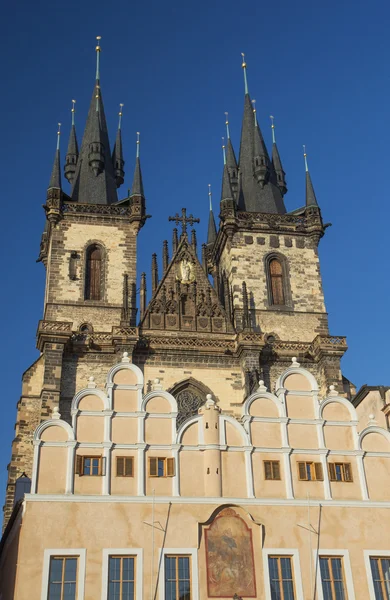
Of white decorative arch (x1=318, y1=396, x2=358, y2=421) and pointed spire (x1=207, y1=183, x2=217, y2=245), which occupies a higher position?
pointed spire (x1=207, y1=183, x2=217, y2=245)

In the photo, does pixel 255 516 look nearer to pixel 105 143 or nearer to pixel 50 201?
pixel 50 201

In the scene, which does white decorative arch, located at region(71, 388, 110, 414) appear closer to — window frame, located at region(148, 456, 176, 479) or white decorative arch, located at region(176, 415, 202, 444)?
window frame, located at region(148, 456, 176, 479)

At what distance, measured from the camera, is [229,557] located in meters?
17.1

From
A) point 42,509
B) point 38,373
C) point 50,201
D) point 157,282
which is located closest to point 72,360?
point 38,373

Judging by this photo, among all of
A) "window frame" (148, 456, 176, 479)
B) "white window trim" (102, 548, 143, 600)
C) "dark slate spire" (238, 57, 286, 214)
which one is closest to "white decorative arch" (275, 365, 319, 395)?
"window frame" (148, 456, 176, 479)

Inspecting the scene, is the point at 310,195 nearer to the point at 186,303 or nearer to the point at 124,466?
the point at 186,303

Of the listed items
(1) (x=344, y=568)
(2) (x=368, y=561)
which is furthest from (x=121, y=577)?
(2) (x=368, y=561)

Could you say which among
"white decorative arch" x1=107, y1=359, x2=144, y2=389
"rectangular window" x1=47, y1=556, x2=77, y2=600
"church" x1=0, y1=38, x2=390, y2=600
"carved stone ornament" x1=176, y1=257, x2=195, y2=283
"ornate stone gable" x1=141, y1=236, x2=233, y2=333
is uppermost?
"carved stone ornament" x1=176, y1=257, x2=195, y2=283

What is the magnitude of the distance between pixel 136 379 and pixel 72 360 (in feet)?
47.4

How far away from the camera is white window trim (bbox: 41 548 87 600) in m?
16.0

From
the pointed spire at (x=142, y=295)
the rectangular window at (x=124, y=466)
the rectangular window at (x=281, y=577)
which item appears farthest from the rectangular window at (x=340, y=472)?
the pointed spire at (x=142, y=295)

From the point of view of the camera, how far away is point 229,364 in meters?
34.3

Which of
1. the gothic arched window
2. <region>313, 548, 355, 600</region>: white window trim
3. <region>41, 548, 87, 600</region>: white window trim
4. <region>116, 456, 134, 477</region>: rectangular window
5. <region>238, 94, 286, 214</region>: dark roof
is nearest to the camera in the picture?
<region>41, 548, 87, 600</region>: white window trim

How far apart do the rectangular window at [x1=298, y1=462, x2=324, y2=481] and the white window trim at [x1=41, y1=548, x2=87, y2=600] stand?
549 cm
